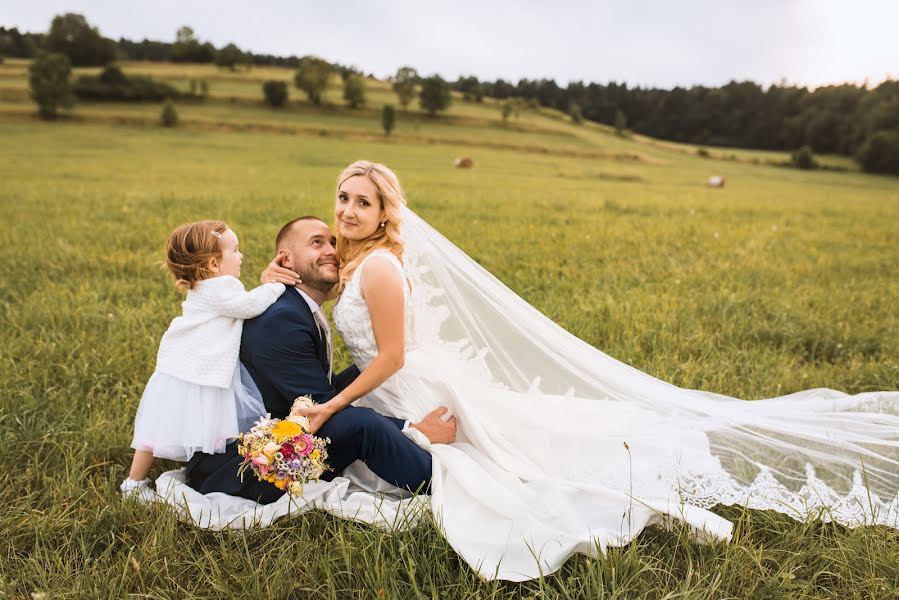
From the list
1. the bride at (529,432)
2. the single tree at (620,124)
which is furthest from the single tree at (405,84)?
the bride at (529,432)

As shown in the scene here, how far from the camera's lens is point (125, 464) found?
3.73 m

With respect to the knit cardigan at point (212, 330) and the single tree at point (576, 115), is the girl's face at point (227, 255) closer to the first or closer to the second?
the knit cardigan at point (212, 330)

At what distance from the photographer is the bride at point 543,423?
301cm

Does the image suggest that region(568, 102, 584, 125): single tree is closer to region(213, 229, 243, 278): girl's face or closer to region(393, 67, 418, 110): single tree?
region(393, 67, 418, 110): single tree

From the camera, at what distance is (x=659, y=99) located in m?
84.0

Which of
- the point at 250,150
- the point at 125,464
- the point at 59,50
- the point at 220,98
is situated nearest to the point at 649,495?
the point at 125,464

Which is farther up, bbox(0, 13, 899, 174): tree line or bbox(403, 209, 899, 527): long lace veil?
bbox(0, 13, 899, 174): tree line

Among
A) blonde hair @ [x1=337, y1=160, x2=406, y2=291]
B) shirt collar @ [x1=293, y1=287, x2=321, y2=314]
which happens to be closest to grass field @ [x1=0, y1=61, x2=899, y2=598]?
shirt collar @ [x1=293, y1=287, x2=321, y2=314]

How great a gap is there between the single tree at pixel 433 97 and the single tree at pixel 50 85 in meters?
36.3

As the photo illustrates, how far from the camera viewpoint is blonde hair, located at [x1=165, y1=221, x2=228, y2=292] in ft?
10.1

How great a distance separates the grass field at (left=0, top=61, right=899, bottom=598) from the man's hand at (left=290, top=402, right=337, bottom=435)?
0.52 meters

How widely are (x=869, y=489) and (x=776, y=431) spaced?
587 millimetres

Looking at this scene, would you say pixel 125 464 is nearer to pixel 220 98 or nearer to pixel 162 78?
pixel 220 98

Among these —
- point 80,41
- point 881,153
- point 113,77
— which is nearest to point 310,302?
point 881,153
